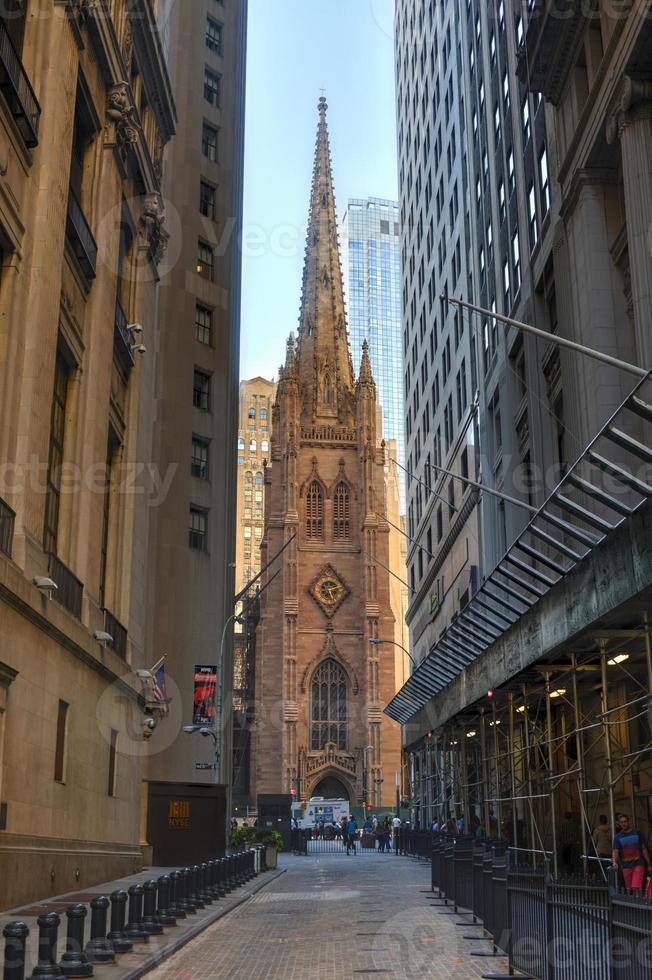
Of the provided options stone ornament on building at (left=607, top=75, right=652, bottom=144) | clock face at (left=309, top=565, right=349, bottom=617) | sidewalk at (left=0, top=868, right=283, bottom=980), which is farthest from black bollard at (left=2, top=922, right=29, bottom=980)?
clock face at (left=309, top=565, right=349, bottom=617)

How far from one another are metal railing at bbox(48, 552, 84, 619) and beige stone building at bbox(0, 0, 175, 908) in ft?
0.26

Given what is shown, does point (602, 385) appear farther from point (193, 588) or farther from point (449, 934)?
point (193, 588)

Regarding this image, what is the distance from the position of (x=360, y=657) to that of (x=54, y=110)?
287 feet

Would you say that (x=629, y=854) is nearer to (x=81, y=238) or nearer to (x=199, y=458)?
(x=81, y=238)

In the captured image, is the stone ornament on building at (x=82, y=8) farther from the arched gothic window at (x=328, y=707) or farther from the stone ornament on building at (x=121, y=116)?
the arched gothic window at (x=328, y=707)

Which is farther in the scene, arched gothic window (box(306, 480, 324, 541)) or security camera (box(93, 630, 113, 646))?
arched gothic window (box(306, 480, 324, 541))

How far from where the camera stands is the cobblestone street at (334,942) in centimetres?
1286

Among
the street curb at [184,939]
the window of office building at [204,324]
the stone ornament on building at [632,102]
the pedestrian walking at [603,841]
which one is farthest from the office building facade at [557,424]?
the window of office building at [204,324]

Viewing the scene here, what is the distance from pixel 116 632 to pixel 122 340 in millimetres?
7929

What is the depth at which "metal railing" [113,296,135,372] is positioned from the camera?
2955 centimetres

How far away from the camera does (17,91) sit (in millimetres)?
18438

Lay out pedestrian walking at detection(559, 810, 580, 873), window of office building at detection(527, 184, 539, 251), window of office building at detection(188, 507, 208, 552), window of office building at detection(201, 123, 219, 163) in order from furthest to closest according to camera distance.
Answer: window of office building at detection(201, 123, 219, 163), window of office building at detection(188, 507, 208, 552), window of office building at detection(527, 184, 539, 251), pedestrian walking at detection(559, 810, 580, 873)

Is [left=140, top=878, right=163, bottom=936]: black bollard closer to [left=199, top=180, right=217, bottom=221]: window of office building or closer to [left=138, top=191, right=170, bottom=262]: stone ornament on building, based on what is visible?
[left=138, top=191, right=170, bottom=262]: stone ornament on building

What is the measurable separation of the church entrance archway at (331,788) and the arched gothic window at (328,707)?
121 inches
